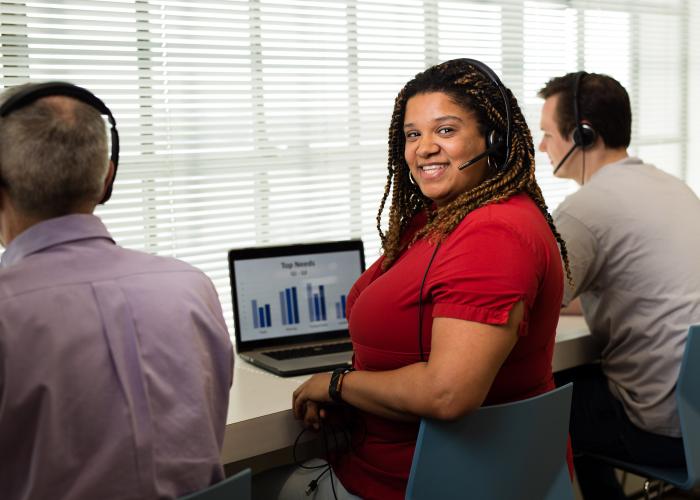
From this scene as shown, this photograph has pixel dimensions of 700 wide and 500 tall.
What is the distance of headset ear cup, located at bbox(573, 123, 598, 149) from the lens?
239 cm

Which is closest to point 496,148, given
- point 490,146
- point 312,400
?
point 490,146

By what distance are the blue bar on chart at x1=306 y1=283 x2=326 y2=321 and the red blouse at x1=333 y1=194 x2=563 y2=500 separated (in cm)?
59

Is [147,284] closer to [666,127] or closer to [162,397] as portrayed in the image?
[162,397]

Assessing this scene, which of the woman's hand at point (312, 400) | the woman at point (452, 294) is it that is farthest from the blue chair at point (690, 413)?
the woman's hand at point (312, 400)

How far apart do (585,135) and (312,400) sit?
1.24m

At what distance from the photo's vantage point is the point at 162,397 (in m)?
1.08

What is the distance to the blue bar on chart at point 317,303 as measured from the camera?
7.51ft

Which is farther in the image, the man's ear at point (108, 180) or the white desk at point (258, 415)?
the white desk at point (258, 415)

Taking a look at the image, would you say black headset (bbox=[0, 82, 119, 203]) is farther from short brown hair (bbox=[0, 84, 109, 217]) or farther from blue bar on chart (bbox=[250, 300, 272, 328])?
blue bar on chart (bbox=[250, 300, 272, 328])

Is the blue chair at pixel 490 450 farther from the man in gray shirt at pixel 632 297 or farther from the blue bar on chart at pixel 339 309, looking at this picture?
the blue bar on chart at pixel 339 309

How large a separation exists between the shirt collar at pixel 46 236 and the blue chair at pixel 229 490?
1.20 ft

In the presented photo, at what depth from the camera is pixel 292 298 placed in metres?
2.26

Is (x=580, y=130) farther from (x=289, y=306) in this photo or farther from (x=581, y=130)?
(x=289, y=306)

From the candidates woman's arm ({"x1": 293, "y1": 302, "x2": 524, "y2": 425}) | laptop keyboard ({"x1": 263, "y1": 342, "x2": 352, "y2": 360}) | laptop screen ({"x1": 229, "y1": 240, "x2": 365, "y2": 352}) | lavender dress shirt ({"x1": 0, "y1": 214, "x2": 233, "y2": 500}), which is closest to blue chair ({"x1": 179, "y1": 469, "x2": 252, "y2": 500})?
lavender dress shirt ({"x1": 0, "y1": 214, "x2": 233, "y2": 500})
